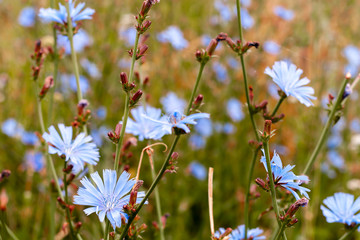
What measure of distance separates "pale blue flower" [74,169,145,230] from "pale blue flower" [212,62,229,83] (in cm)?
313

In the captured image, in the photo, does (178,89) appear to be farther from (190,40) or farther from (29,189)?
(29,189)

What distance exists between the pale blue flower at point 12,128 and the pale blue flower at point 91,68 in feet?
2.79

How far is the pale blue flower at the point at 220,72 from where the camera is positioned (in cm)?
428

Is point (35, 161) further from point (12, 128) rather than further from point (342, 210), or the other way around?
point (342, 210)

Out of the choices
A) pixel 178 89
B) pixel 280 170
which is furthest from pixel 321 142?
pixel 178 89

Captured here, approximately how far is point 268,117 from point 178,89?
11.3ft

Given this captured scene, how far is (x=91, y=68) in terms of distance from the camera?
409 centimetres

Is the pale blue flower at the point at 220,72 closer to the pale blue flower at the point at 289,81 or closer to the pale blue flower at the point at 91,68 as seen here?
the pale blue flower at the point at 91,68

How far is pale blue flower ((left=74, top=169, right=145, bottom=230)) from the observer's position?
1137 mm

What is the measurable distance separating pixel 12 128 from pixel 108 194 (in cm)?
294

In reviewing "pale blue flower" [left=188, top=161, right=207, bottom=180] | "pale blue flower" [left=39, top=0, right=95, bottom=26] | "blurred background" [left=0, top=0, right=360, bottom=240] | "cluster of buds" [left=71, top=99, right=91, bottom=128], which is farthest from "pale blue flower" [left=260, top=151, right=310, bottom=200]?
"pale blue flower" [left=188, top=161, right=207, bottom=180]

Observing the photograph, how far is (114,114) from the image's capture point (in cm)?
399

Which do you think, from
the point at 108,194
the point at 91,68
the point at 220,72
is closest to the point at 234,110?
the point at 220,72

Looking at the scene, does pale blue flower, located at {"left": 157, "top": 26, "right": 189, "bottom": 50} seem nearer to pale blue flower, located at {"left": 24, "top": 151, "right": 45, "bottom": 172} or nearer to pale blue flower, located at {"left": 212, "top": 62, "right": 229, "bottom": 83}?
pale blue flower, located at {"left": 212, "top": 62, "right": 229, "bottom": 83}
